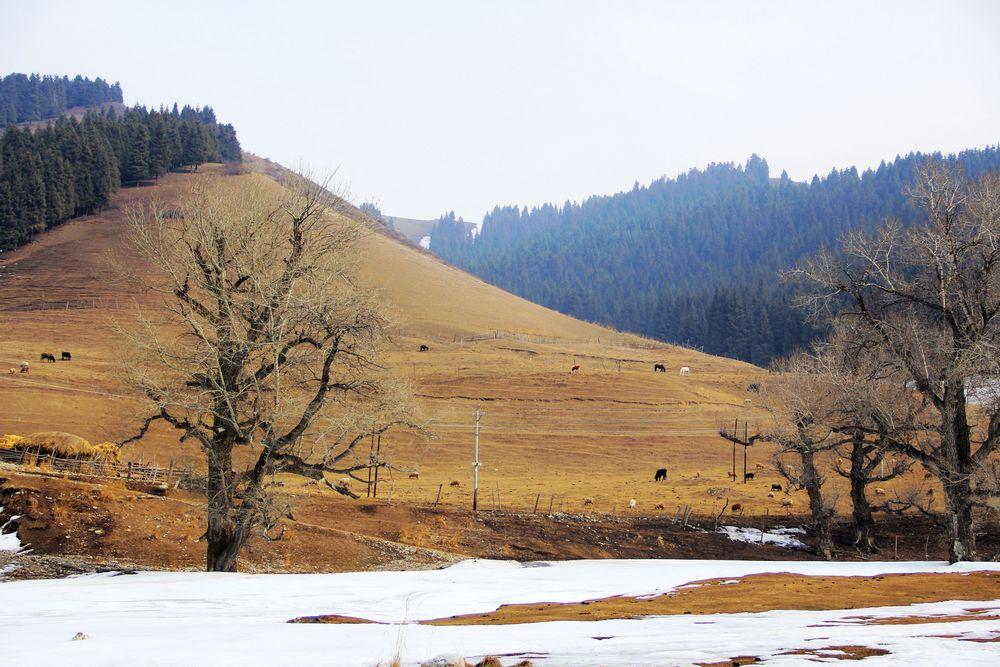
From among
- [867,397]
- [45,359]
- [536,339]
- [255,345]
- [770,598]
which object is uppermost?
[536,339]

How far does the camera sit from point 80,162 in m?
129

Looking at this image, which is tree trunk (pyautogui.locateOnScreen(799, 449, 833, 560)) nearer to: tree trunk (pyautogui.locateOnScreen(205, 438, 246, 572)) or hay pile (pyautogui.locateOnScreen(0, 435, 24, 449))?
tree trunk (pyautogui.locateOnScreen(205, 438, 246, 572))

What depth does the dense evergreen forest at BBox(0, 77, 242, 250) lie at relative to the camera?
4567 inches

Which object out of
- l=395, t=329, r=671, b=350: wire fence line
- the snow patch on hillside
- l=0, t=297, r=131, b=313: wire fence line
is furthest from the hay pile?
l=0, t=297, r=131, b=313: wire fence line

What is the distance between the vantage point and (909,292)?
26297 millimetres

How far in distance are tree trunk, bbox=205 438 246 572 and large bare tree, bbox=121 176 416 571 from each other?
29 mm

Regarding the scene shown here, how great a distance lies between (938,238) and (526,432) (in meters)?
44.0

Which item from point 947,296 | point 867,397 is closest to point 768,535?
point 867,397

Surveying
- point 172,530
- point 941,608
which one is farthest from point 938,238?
point 172,530

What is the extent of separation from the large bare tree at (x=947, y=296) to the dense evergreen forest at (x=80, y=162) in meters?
120

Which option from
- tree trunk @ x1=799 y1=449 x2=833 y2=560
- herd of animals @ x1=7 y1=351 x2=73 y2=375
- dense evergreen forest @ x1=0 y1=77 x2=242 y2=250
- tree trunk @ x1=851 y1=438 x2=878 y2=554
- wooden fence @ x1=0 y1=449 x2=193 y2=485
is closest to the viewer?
wooden fence @ x1=0 y1=449 x2=193 y2=485

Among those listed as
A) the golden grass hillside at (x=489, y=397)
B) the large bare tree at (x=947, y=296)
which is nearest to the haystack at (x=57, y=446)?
the golden grass hillside at (x=489, y=397)

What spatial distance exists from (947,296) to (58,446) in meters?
36.4

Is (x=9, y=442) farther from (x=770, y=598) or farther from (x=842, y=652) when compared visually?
(x=842, y=652)
